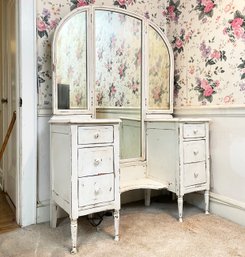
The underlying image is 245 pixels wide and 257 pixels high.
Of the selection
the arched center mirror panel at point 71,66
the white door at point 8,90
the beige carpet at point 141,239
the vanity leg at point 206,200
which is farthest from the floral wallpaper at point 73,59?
the vanity leg at point 206,200

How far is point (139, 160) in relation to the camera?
2209 mm

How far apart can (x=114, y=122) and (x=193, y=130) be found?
0.68m

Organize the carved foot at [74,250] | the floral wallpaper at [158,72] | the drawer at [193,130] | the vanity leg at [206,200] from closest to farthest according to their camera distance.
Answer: the carved foot at [74,250] → the drawer at [193,130] → the vanity leg at [206,200] → the floral wallpaper at [158,72]

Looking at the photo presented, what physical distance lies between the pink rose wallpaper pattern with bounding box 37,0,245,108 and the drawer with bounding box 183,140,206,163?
0.34 m

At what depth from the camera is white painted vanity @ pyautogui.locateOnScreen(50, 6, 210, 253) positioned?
1.58m

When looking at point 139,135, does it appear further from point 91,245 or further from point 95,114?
point 91,245

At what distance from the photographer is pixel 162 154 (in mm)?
2105

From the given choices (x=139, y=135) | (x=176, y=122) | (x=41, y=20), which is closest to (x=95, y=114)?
(x=139, y=135)

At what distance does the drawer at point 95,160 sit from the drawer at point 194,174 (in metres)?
0.63

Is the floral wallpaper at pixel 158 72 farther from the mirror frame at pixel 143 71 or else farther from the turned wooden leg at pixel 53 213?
the turned wooden leg at pixel 53 213

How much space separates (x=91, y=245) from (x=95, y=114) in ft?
2.95

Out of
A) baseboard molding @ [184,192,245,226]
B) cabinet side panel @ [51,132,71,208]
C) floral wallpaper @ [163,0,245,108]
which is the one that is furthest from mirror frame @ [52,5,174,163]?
baseboard molding @ [184,192,245,226]

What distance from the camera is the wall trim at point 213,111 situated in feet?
6.26

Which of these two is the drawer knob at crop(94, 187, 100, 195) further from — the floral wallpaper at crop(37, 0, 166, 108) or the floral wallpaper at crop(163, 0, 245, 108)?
the floral wallpaper at crop(163, 0, 245, 108)
